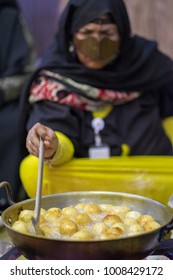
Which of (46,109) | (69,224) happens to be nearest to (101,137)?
(46,109)

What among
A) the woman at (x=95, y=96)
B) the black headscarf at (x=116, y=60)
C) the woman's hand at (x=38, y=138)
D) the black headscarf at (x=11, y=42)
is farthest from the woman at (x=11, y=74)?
the woman's hand at (x=38, y=138)

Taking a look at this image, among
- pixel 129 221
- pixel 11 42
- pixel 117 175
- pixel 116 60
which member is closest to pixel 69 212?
pixel 129 221

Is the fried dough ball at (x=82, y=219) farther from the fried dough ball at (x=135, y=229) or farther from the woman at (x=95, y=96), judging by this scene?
the woman at (x=95, y=96)

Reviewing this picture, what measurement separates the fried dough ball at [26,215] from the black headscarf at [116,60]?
3.14 ft

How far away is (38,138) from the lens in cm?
148

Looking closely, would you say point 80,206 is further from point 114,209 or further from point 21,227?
point 21,227

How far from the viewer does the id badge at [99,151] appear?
2123 mm

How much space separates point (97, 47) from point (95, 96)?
0.71 feet

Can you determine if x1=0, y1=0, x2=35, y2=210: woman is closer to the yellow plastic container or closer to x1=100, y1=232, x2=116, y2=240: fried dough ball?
the yellow plastic container

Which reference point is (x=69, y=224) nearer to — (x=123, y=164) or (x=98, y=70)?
(x=123, y=164)

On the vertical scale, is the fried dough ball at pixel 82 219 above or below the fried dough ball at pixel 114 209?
above

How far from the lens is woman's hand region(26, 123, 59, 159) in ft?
4.81

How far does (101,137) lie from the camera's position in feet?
7.04

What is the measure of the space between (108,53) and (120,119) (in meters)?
0.28
